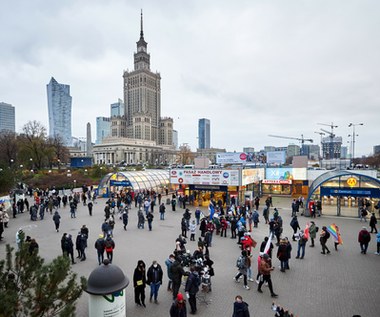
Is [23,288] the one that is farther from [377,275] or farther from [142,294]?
[377,275]

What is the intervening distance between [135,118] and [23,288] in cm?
17415

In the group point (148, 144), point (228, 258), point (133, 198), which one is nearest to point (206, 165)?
point (133, 198)

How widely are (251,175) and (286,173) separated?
8.05 m

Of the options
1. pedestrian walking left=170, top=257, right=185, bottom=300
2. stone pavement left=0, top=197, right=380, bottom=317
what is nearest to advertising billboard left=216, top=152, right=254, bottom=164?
stone pavement left=0, top=197, right=380, bottom=317

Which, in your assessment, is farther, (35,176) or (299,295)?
(35,176)

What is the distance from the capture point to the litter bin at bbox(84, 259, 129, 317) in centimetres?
634

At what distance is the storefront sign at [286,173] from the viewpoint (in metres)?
33.7

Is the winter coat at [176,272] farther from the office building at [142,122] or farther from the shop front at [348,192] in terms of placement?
the office building at [142,122]

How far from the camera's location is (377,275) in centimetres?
1049

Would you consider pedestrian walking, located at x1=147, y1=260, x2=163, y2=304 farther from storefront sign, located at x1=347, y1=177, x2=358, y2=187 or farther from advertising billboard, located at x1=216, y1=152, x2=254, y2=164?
advertising billboard, located at x1=216, y1=152, x2=254, y2=164

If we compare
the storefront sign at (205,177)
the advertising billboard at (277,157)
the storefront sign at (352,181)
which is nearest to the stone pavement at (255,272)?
the storefront sign at (352,181)

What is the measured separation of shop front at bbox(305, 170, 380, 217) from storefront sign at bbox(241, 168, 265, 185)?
6.34 meters

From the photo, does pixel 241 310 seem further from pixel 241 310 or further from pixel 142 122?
pixel 142 122

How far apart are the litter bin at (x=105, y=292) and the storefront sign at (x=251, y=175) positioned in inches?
796
